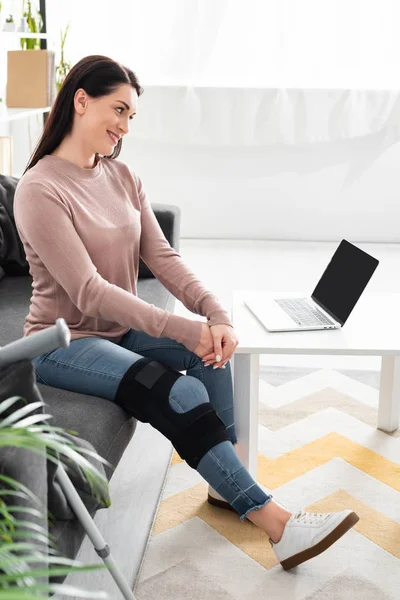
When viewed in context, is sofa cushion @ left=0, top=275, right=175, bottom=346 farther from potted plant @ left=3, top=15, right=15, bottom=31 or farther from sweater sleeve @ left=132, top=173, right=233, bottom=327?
potted plant @ left=3, top=15, right=15, bottom=31

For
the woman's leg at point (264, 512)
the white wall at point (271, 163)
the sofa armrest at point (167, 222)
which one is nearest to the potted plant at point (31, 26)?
the white wall at point (271, 163)

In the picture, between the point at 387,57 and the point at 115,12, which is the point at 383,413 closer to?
the point at 387,57

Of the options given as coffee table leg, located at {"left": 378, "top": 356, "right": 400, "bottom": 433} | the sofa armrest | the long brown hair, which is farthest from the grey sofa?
coffee table leg, located at {"left": 378, "top": 356, "right": 400, "bottom": 433}

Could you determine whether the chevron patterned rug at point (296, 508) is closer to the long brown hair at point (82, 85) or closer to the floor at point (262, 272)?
the floor at point (262, 272)

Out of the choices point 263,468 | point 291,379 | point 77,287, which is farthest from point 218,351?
point 291,379

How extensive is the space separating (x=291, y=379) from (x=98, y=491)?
1.48 meters

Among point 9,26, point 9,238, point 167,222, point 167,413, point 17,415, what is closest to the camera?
point 17,415

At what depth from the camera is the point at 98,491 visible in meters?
1.37

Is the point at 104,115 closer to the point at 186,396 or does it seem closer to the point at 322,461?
the point at 186,396

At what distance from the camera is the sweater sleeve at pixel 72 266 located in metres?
1.73

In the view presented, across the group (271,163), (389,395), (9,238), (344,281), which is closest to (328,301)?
(344,281)

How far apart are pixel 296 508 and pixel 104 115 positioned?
1.08m

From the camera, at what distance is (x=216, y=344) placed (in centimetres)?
180

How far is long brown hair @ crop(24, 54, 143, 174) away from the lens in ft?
5.92
